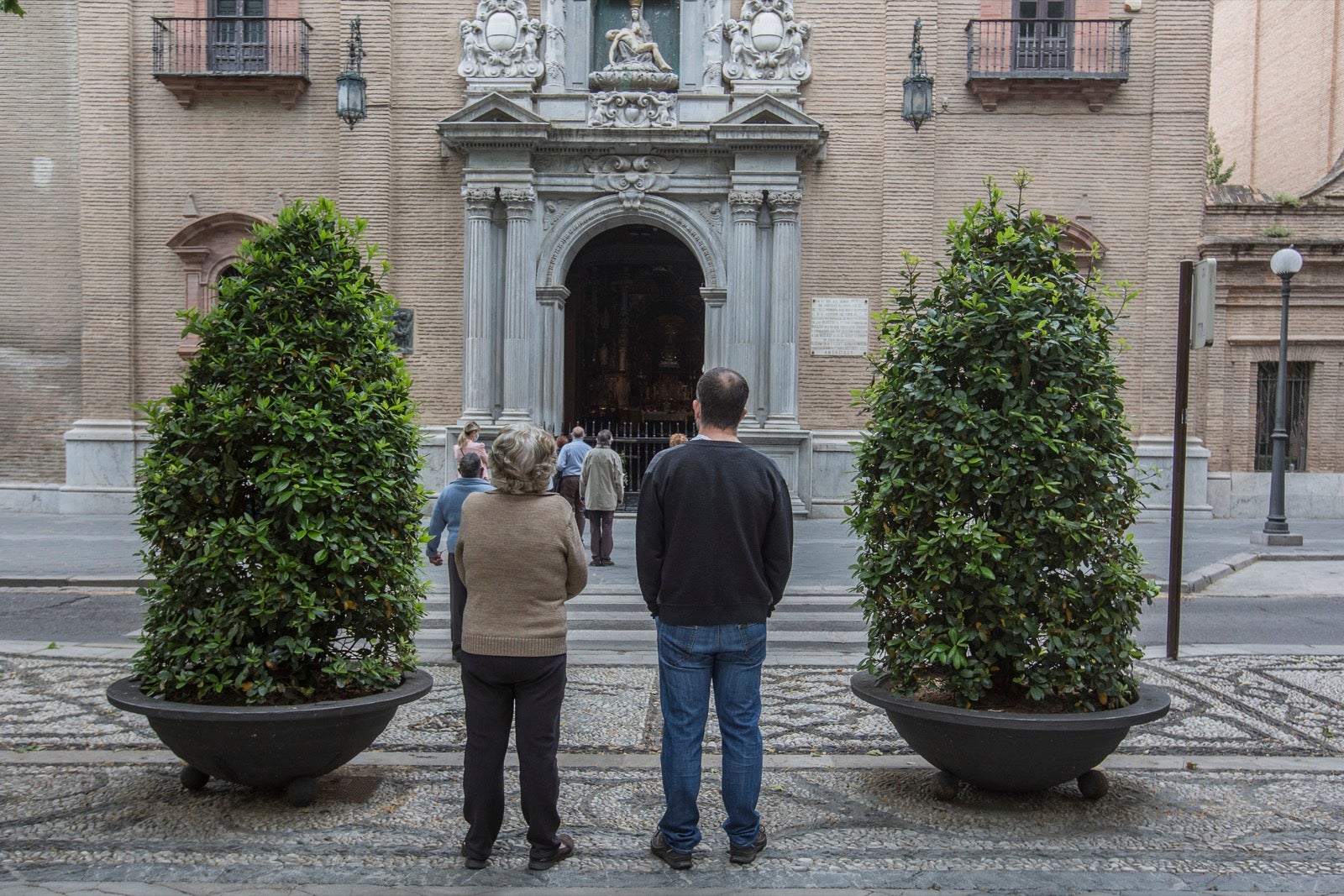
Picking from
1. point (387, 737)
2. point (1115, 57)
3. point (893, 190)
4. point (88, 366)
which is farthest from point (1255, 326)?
point (88, 366)

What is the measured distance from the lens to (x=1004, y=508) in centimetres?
509

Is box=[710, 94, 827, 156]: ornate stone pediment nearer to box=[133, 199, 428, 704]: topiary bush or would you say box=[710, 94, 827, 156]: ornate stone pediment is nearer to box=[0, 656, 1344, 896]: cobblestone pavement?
box=[0, 656, 1344, 896]: cobblestone pavement

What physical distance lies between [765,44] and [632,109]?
2.62 metres

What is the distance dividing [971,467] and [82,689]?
6.11 meters

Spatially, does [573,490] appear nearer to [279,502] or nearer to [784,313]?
[784,313]

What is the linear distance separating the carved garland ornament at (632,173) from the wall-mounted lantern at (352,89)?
392 centimetres

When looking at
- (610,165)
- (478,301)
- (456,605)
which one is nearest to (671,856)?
(456,605)

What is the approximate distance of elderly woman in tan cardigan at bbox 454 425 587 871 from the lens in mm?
4527

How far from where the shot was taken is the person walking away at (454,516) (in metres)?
7.98

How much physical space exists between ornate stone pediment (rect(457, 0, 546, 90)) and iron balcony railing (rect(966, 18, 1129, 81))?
7762 mm

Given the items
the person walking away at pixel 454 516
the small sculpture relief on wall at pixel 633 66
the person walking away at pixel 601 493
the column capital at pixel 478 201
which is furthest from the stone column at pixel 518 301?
the person walking away at pixel 454 516

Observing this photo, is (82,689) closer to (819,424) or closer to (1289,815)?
(1289,815)

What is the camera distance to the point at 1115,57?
19781 millimetres

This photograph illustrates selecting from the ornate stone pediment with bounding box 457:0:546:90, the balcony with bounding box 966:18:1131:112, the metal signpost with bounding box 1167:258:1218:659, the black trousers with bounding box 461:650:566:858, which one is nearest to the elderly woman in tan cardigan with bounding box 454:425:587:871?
the black trousers with bounding box 461:650:566:858
